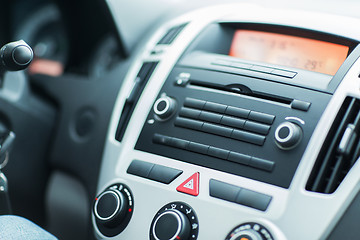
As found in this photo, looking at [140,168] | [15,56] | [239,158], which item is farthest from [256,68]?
[15,56]

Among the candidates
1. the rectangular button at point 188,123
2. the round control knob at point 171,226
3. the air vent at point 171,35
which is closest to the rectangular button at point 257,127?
the rectangular button at point 188,123

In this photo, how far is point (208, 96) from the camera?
1060mm

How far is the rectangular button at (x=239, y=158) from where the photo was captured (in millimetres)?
949

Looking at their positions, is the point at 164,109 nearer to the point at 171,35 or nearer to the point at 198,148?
the point at 198,148

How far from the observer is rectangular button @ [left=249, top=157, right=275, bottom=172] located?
0.92 m

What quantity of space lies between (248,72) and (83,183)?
58 centimetres

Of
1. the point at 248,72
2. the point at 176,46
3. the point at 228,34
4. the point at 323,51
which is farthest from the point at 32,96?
the point at 323,51

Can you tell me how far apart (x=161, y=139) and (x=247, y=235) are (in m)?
0.31

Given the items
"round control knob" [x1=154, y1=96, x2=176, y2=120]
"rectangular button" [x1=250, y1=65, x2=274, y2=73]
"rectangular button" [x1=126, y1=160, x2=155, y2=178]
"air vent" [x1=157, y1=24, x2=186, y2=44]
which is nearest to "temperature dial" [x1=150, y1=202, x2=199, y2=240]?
"rectangular button" [x1=126, y1=160, x2=155, y2=178]

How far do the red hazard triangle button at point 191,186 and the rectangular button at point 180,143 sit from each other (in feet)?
0.24

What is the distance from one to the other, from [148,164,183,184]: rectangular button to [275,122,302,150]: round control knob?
0.22 m

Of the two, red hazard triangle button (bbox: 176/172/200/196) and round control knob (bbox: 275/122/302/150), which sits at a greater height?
round control knob (bbox: 275/122/302/150)

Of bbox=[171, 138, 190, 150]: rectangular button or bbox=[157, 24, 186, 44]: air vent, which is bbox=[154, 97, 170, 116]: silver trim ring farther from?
bbox=[157, 24, 186, 44]: air vent

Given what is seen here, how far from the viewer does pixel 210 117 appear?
1.02 m
